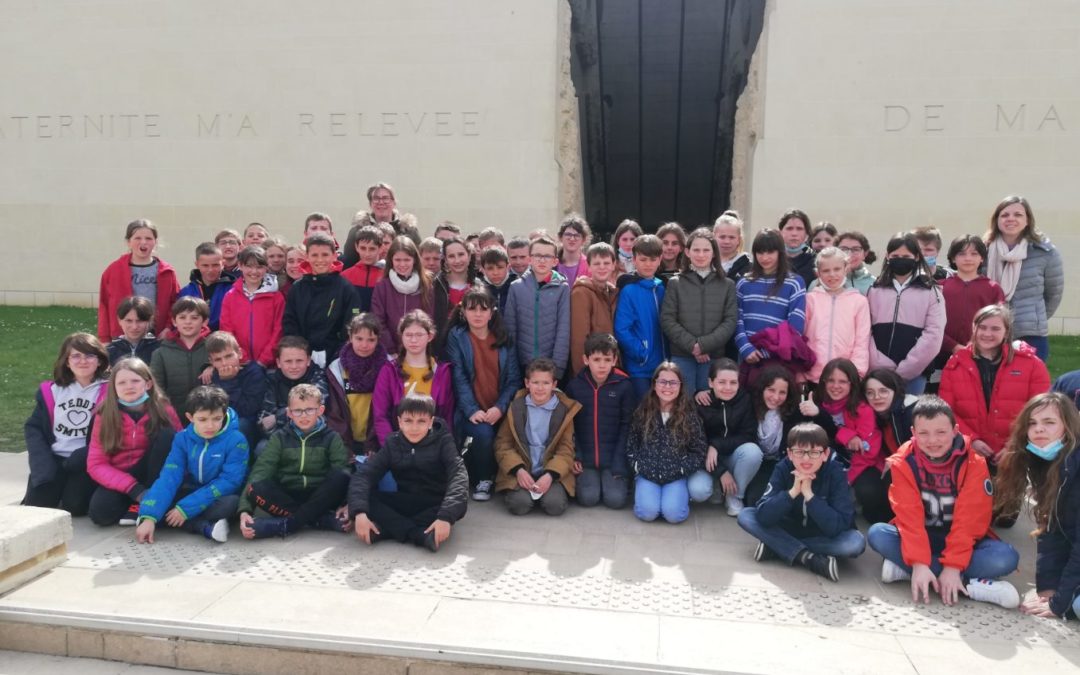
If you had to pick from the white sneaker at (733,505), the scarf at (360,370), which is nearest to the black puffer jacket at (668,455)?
the white sneaker at (733,505)

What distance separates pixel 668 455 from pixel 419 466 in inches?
58.5

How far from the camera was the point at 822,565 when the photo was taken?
3668 mm

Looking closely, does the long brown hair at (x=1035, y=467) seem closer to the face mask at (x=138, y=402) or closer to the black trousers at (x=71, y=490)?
the face mask at (x=138, y=402)

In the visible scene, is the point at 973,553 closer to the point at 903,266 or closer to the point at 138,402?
the point at 903,266

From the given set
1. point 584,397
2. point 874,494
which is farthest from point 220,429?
point 874,494

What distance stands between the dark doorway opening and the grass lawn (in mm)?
6403

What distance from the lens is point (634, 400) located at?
4.88 meters

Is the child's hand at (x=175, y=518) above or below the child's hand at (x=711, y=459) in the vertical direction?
below

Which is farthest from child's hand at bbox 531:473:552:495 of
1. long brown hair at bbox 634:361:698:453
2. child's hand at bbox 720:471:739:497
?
child's hand at bbox 720:471:739:497

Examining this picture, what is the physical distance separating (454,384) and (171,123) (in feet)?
28.3

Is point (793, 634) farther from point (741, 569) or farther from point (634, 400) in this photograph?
point (634, 400)

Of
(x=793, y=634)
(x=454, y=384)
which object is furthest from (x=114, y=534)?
(x=793, y=634)

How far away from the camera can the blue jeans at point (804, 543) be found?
374 centimetres

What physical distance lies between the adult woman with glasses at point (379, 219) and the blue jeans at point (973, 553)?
12.9 feet
